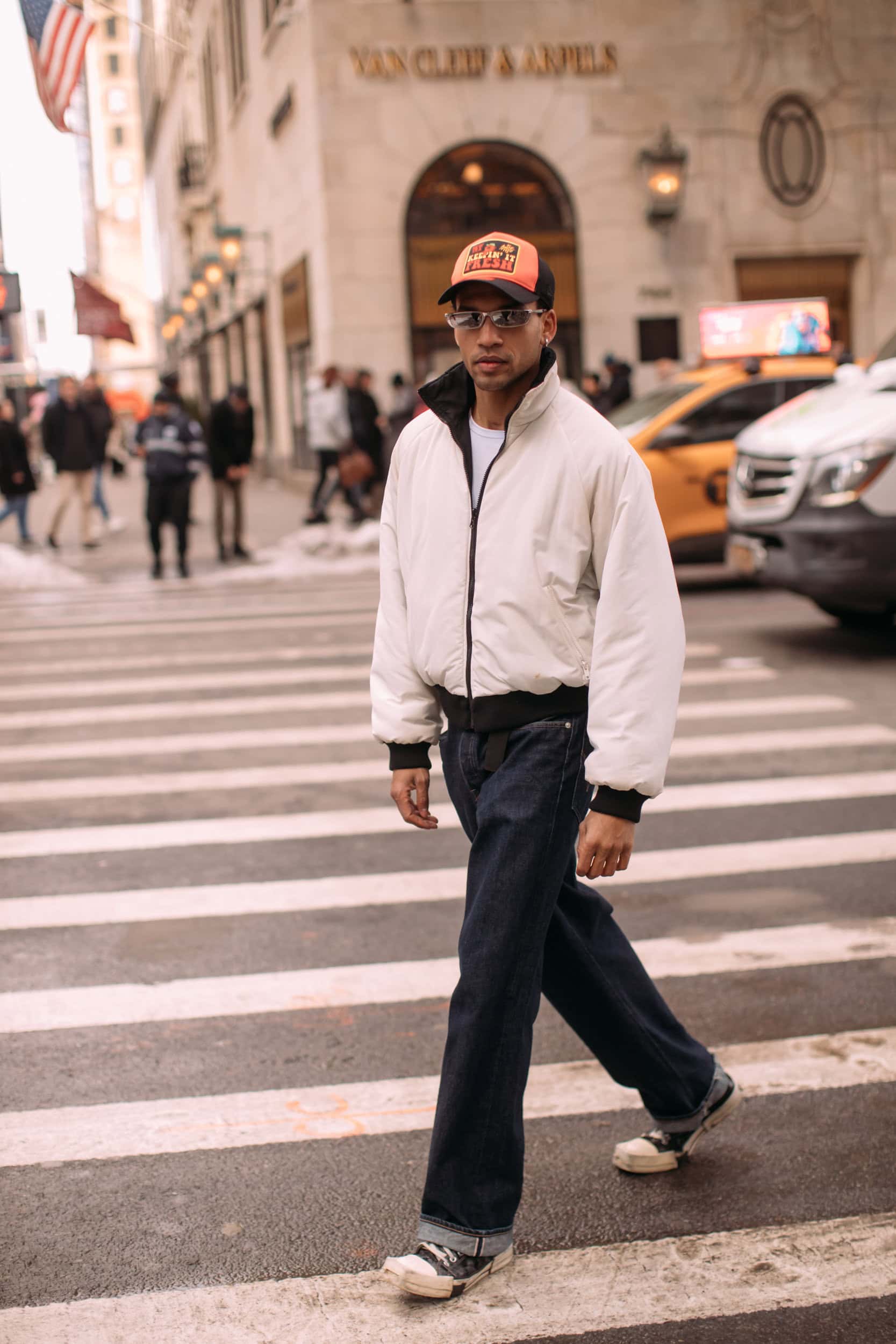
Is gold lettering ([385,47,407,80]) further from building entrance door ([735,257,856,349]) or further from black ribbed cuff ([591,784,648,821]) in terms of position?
black ribbed cuff ([591,784,648,821])

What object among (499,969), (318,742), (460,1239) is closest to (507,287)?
(499,969)

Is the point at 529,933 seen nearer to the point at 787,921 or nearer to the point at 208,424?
the point at 787,921

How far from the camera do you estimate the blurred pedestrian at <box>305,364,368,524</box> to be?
787 inches

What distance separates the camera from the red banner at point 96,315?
2234cm

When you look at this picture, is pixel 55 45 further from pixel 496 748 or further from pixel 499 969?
pixel 499 969

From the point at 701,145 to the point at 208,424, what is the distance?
36.5ft

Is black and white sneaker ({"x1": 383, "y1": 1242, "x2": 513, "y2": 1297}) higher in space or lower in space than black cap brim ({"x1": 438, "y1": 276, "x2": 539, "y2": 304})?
lower

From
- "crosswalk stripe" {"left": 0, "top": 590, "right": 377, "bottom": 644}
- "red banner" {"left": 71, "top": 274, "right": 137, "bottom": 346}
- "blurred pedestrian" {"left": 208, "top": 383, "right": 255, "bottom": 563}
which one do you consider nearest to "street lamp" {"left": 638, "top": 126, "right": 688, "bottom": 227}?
"red banner" {"left": 71, "top": 274, "right": 137, "bottom": 346}

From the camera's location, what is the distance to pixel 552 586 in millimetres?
3129

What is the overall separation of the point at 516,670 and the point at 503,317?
2.26 feet

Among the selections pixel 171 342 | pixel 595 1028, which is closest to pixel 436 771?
pixel 595 1028

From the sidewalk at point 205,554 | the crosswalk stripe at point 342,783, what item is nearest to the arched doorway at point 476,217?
the sidewalk at point 205,554

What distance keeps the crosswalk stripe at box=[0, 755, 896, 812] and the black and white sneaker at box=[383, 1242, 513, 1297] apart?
3591 millimetres

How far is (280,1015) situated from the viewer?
4.66 m
